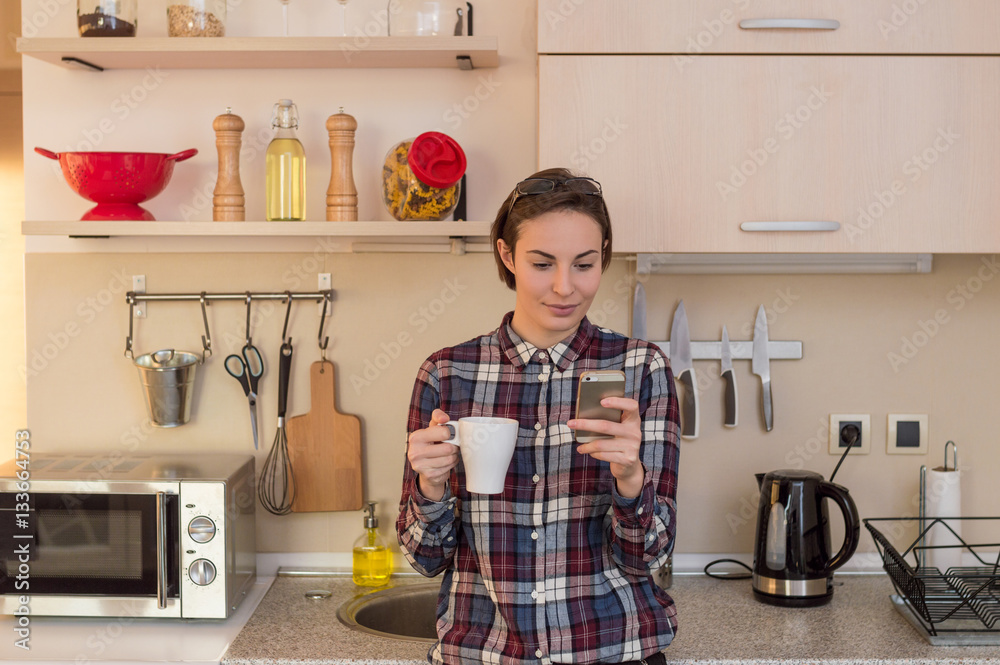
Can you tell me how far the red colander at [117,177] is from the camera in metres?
1.74

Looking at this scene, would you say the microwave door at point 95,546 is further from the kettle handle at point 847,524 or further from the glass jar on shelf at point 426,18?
the kettle handle at point 847,524

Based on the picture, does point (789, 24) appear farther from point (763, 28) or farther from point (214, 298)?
point (214, 298)

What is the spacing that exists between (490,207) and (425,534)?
2.93 feet

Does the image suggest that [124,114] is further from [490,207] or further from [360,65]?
[490,207]

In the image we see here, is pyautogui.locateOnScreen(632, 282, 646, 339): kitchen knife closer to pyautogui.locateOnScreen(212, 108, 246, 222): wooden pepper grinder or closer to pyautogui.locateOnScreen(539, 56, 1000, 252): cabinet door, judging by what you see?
pyautogui.locateOnScreen(539, 56, 1000, 252): cabinet door

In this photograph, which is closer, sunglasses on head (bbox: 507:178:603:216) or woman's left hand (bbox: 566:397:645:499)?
woman's left hand (bbox: 566:397:645:499)

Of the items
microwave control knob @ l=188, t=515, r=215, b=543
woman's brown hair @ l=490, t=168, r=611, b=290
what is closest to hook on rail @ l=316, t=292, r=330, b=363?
microwave control knob @ l=188, t=515, r=215, b=543

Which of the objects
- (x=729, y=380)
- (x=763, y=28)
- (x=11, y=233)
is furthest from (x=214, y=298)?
(x=763, y=28)

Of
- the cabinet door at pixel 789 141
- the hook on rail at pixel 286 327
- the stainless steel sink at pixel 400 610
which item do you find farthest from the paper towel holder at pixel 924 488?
the hook on rail at pixel 286 327

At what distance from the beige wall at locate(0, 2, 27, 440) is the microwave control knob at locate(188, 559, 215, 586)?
95cm

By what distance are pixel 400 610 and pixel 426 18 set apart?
120 centimetres

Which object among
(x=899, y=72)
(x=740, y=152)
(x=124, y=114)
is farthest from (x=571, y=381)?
(x=124, y=114)

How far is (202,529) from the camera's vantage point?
1.67 metres

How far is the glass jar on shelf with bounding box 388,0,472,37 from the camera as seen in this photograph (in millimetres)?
1773
